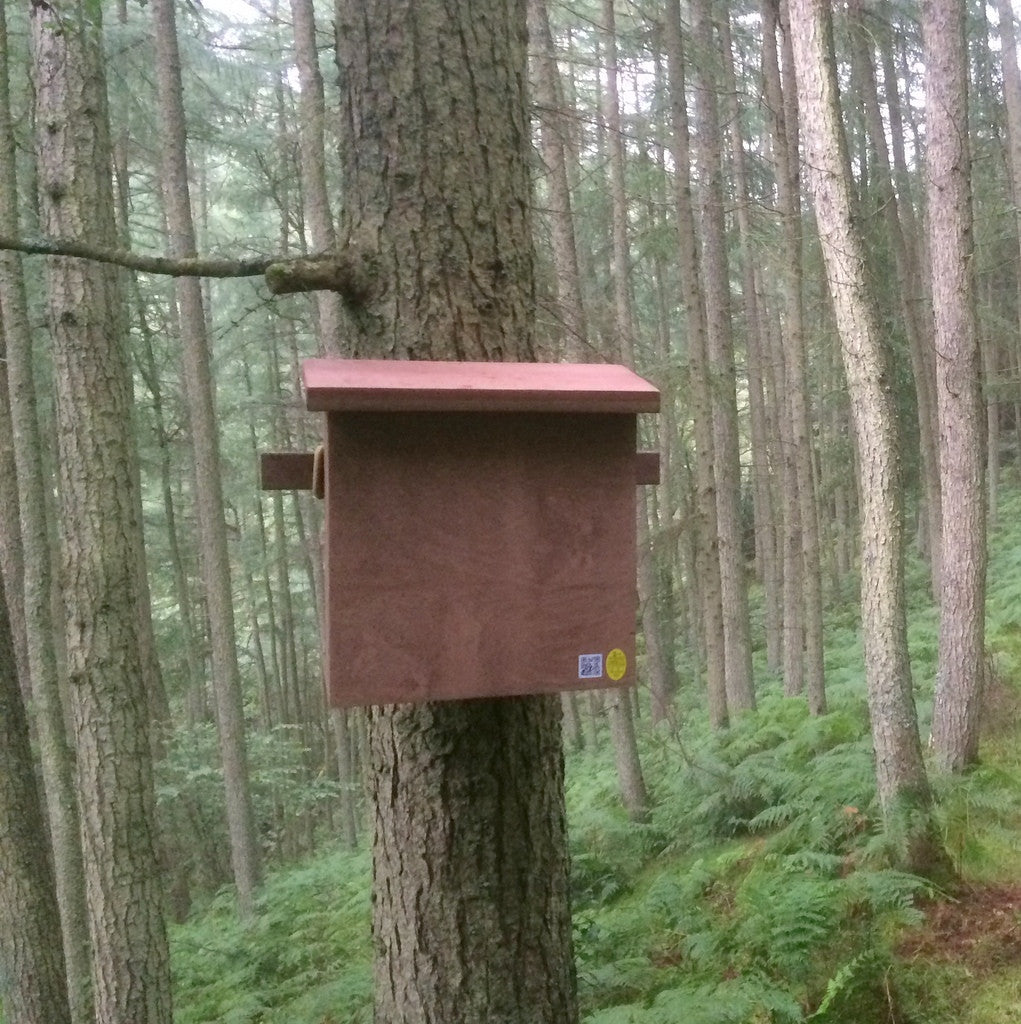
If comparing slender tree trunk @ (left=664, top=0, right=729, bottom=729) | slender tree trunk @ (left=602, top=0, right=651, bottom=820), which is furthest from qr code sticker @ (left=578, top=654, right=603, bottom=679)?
slender tree trunk @ (left=664, top=0, right=729, bottom=729)

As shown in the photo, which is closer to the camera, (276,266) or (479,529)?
(479,529)

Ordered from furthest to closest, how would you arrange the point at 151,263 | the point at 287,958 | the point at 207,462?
the point at 207,462 → the point at 287,958 → the point at 151,263

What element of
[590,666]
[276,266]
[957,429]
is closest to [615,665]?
[590,666]

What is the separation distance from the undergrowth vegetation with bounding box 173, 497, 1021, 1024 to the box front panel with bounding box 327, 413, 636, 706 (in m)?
2.81

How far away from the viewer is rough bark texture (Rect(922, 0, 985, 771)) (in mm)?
6781

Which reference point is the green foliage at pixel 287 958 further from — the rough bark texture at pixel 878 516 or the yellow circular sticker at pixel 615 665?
the yellow circular sticker at pixel 615 665

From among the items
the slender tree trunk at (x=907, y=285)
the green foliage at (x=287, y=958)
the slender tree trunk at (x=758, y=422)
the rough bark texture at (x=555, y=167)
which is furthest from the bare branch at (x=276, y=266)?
the slender tree trunk at (x=758, y=422)

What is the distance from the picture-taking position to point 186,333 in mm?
9109

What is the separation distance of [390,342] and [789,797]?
5.73 m

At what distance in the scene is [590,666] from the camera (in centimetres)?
192

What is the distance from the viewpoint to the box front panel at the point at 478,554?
1.79 m

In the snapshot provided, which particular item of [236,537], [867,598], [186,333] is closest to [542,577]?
[867,598]

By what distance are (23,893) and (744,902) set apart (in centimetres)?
387

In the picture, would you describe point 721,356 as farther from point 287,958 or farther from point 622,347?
point 287,958
